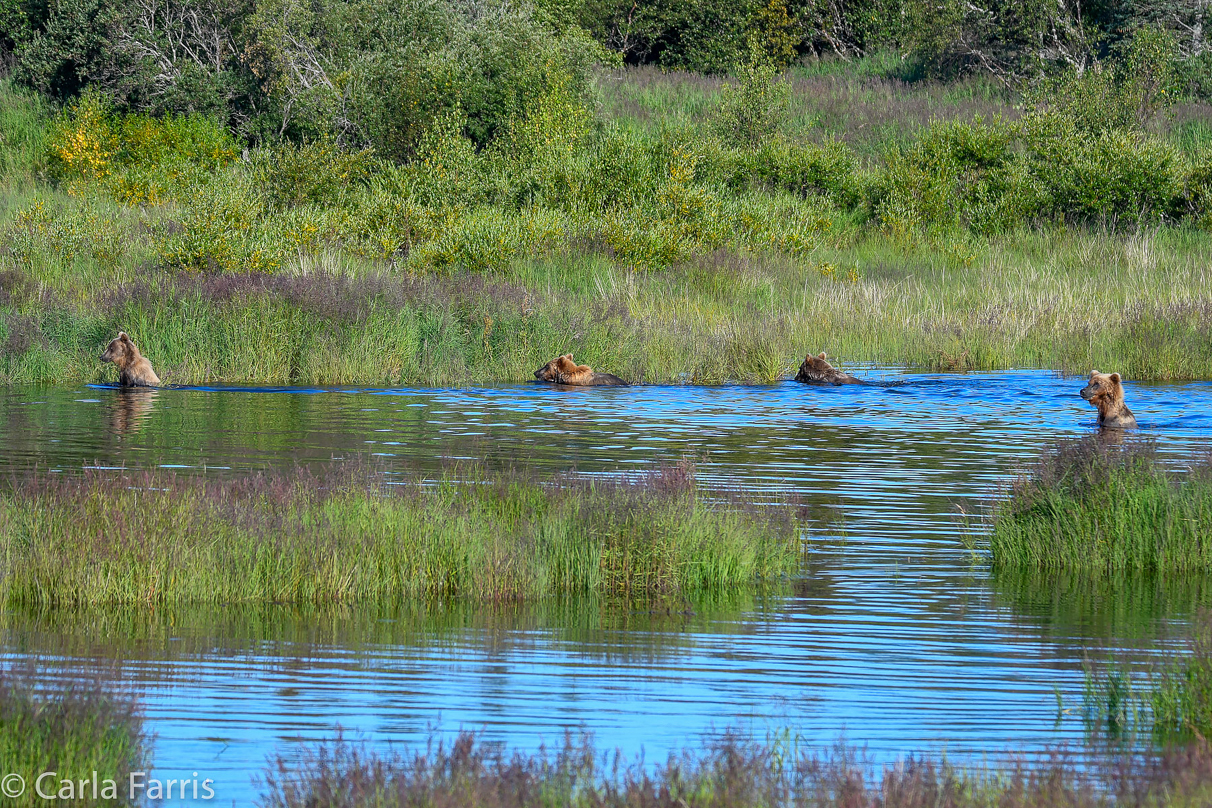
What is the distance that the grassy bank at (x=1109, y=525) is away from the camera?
933 centimetres

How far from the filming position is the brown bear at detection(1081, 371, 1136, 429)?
15.3 m

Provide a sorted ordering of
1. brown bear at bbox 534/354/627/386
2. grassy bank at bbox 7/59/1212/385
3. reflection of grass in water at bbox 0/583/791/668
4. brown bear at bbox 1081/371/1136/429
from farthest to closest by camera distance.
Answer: grassy bank at bbox 7/59/1212/385 < brown bear at bbox 534/354/627/386 < brown bear at bbox 1081/371/1136/429 < reflection of grass in water at bbox 0/583/791/668

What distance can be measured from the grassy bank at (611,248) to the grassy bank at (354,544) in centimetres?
1236

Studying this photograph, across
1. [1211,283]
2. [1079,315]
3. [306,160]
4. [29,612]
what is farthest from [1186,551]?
[306,160]

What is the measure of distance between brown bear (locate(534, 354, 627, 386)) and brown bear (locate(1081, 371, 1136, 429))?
743cm

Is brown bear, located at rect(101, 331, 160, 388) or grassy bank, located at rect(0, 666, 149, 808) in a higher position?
brown bear, located at rect(101, 331, 160, 388)

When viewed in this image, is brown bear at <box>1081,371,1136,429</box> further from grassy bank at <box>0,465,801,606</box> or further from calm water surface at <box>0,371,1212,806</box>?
grassy bank at <box>0,465,801,606</box>

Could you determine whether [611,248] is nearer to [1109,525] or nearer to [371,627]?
[1109,525]

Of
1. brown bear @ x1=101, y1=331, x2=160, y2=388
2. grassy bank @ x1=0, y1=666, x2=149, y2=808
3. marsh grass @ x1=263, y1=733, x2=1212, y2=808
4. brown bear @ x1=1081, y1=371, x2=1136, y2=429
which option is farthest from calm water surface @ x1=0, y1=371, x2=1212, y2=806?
brown bear @ x1=101, y1=331, x2=160, y2=388

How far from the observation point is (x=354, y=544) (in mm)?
8422

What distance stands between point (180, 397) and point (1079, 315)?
48.0 ft

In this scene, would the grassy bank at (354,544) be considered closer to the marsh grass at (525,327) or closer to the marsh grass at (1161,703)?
the marsh grass at (1161,703)

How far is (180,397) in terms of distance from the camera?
18953 mm

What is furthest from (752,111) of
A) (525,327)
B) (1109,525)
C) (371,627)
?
(371,627)
